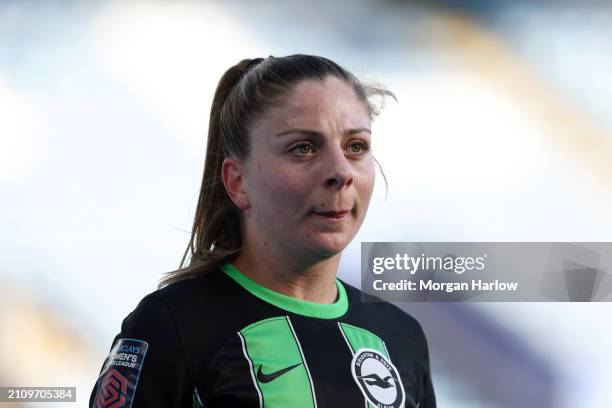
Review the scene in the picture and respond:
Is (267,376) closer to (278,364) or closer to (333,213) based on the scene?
(278,364)

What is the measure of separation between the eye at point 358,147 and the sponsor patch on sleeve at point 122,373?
0.37 meters

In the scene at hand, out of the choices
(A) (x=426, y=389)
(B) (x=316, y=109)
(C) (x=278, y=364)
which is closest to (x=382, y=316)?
(A) (x=426, y=389)

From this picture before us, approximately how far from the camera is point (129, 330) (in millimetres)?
1028

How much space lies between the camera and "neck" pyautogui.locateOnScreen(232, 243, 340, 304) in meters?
1.09

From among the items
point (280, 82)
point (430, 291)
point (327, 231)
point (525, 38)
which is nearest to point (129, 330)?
point (327, 231)

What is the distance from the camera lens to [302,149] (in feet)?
3.39

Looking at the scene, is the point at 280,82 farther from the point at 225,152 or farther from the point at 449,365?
the point at 449,365

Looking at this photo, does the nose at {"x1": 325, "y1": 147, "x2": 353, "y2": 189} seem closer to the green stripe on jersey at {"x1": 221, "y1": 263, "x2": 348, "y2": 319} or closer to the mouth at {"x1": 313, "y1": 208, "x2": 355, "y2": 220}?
the mouth at {"x1": 313, "y1": 208, "x2": 355, "y2": 220}

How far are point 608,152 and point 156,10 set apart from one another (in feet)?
4.64

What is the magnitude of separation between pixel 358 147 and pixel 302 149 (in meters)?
0.09

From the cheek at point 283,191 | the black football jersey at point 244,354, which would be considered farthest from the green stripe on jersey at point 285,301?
the cheek at point 283,191

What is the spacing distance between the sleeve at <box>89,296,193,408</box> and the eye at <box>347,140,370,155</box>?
322mm

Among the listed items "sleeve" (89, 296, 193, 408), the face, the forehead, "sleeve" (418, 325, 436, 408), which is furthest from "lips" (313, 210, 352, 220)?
"sleeve" (418, 325, 436, 408)

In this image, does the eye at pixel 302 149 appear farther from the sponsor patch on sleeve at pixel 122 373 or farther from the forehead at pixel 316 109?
the sponsor patch on sleeve at pixel 122 373
